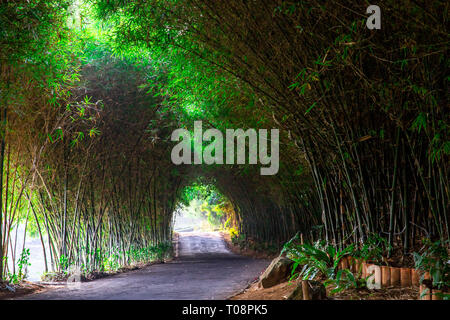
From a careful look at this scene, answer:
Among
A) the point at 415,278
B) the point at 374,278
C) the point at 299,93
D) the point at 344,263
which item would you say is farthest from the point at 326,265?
the point at 299,93

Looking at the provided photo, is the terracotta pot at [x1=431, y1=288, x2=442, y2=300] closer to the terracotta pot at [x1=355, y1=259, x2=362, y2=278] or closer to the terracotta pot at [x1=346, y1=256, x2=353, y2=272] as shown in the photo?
the terracotta pot at [x1=355, y1=259, x2=362, y2=278]

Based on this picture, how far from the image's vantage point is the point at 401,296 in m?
2.59

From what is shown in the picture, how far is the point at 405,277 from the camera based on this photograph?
9.06 ft

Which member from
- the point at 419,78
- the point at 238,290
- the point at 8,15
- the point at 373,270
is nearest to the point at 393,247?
the point at 373,270

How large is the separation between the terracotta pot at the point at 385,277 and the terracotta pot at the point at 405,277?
8 cm

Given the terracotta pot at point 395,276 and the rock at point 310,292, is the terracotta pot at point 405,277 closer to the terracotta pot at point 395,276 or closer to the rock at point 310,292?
the terracotta pot at point 395,276

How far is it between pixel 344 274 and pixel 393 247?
0.41 m

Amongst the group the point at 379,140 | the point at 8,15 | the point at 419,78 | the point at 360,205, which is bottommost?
the point at 360,205

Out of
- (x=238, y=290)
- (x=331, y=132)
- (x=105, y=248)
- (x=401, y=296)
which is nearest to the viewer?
(x=401, y=296)

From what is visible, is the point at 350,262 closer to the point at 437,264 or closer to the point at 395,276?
the point at 395,276

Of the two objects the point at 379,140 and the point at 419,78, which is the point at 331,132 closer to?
the point at 379,140

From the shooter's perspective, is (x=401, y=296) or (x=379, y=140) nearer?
(x=401, y=296)

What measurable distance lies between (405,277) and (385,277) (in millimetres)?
128

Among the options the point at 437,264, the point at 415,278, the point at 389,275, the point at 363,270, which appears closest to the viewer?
the point at 437,264
